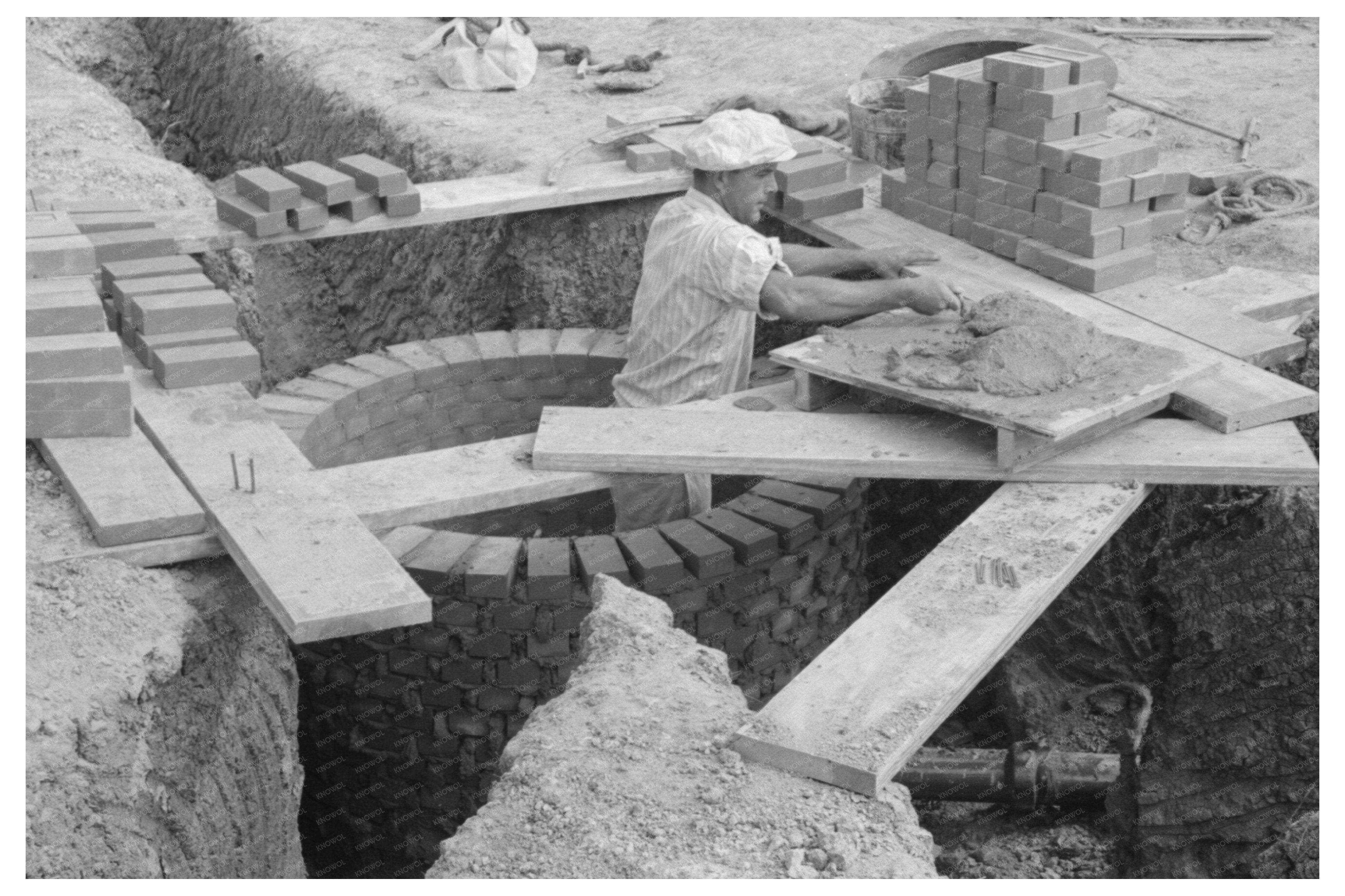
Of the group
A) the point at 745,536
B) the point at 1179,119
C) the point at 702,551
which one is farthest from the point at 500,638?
the point at 1179,119

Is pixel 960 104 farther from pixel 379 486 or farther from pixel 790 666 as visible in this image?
pixel 379 486

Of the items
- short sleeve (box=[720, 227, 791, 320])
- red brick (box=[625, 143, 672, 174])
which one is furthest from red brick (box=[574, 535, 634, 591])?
red brick (box=[625, 143, 672, 174])

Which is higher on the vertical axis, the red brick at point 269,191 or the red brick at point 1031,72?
the red brick at point 1031,72

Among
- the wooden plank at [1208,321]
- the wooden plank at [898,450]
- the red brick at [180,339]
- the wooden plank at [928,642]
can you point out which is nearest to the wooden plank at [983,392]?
the wooden plank at [898,450]

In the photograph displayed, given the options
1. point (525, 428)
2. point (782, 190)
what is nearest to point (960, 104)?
point (782, 190)

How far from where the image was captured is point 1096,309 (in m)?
5.82

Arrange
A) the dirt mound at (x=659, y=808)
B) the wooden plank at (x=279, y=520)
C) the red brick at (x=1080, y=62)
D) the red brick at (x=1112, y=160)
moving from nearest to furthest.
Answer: the dirt mound at (x=659, y=808), the wooden plank at (x=279, y=520), the red brick at (x=1112, y=160), the red brick at (x=1080, y=62)

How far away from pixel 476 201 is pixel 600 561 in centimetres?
258

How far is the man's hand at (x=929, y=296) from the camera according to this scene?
17.3ft

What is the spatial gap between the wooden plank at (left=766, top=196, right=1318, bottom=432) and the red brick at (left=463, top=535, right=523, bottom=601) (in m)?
2.02

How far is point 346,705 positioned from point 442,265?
3.73m

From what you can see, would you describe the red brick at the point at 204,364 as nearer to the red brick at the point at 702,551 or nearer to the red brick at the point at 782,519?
the red brick at the point at 702,551

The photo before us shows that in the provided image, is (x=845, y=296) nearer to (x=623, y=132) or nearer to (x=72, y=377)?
(x=72, y=377)

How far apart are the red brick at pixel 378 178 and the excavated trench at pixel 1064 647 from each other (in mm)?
1032
